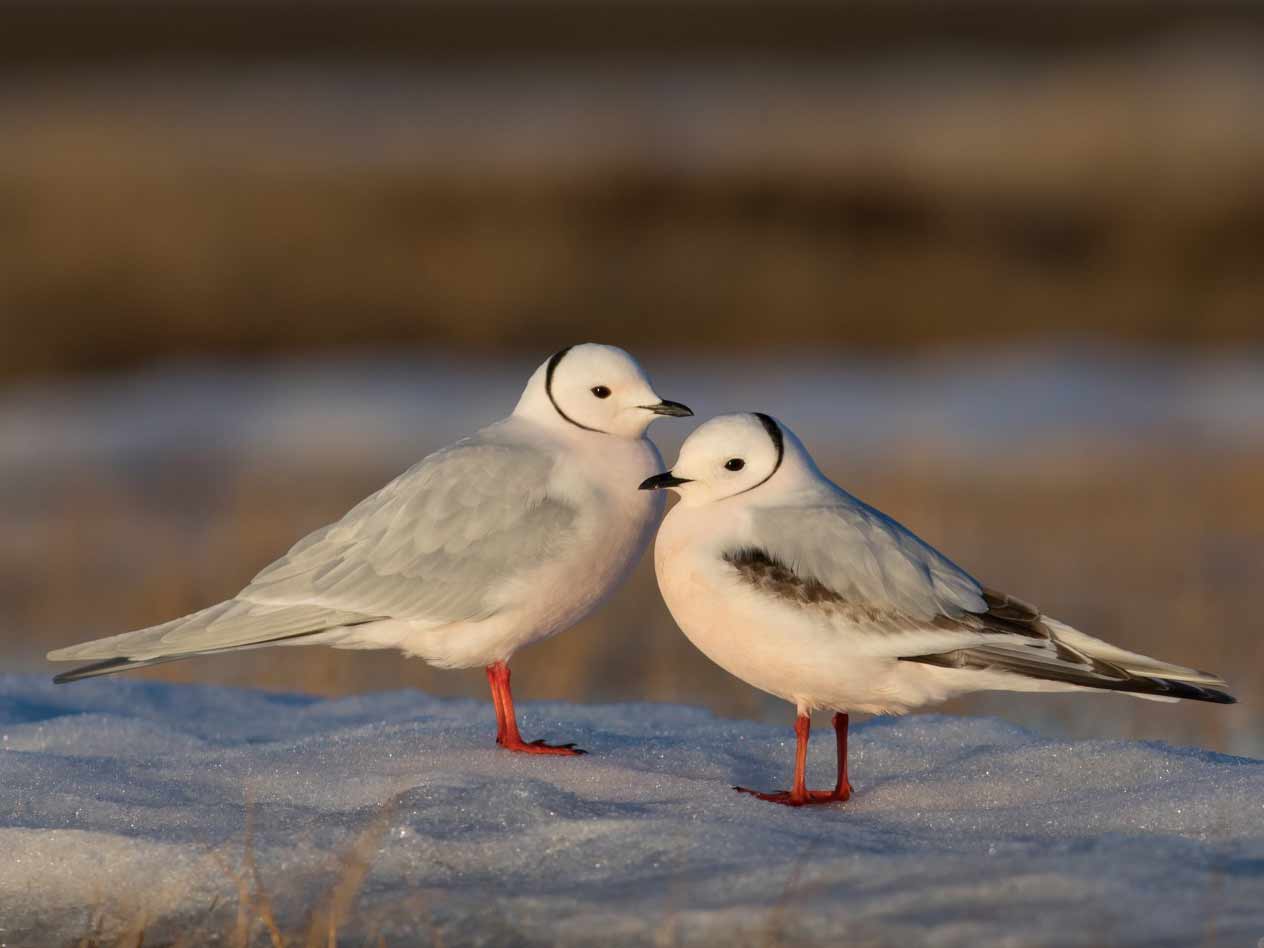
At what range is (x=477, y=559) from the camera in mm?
6730

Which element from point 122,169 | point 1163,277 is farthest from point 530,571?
point 122,169

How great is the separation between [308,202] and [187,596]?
16.0 meters

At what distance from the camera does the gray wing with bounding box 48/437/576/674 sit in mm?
6691

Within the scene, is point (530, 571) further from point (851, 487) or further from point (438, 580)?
point (851, 487)

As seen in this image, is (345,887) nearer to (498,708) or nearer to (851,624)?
(851,624)

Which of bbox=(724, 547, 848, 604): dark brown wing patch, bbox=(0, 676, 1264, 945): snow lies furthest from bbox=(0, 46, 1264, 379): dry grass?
bbox=(724, 547, 848, 604): dark brown wing patch

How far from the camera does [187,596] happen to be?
11789 millimetres

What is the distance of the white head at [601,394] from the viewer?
7047mm

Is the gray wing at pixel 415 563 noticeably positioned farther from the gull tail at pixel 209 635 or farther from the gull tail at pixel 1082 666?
the gull tail at pixel 1082 666

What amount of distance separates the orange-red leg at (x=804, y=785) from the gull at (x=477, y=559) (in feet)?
2.78

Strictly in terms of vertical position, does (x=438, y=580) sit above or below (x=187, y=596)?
above

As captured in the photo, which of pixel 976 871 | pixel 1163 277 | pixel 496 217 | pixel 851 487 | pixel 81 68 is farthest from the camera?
pixel 81 68

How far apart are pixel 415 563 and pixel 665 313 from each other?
695 inches

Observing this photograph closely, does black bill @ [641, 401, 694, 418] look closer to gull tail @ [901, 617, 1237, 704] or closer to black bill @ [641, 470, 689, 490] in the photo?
black bill @ [641, 470, 689, 490]
